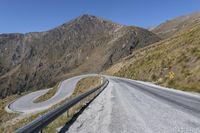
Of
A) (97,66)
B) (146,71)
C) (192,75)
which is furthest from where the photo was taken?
(97,66)

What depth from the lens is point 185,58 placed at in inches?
1474

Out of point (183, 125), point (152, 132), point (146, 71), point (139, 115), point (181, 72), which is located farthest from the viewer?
point (146, 71)

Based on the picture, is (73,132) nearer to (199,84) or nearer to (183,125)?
(183,125)

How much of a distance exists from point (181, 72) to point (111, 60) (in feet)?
534

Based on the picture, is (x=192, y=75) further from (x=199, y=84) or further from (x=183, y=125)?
(x=183, y=125)

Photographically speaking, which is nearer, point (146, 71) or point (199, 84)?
point (199, 84)

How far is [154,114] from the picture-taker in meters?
11.2

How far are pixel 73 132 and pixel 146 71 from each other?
148 feet

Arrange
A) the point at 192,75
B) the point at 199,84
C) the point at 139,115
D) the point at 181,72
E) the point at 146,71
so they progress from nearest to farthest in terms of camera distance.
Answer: the point at 139,115
the point at 199,84
the point at 192,75
the point at 181,72
the point at 146,71

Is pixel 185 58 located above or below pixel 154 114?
above

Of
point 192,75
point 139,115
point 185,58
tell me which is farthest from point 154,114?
point 185,58

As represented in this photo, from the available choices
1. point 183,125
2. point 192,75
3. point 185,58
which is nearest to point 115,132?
point 183,125

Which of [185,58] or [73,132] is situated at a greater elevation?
[185,58]

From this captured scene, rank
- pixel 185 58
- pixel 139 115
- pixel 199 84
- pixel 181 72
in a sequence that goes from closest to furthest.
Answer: pixel 139 115 < pixel 199 84 < pixel 181 72 < pixel 185 58
